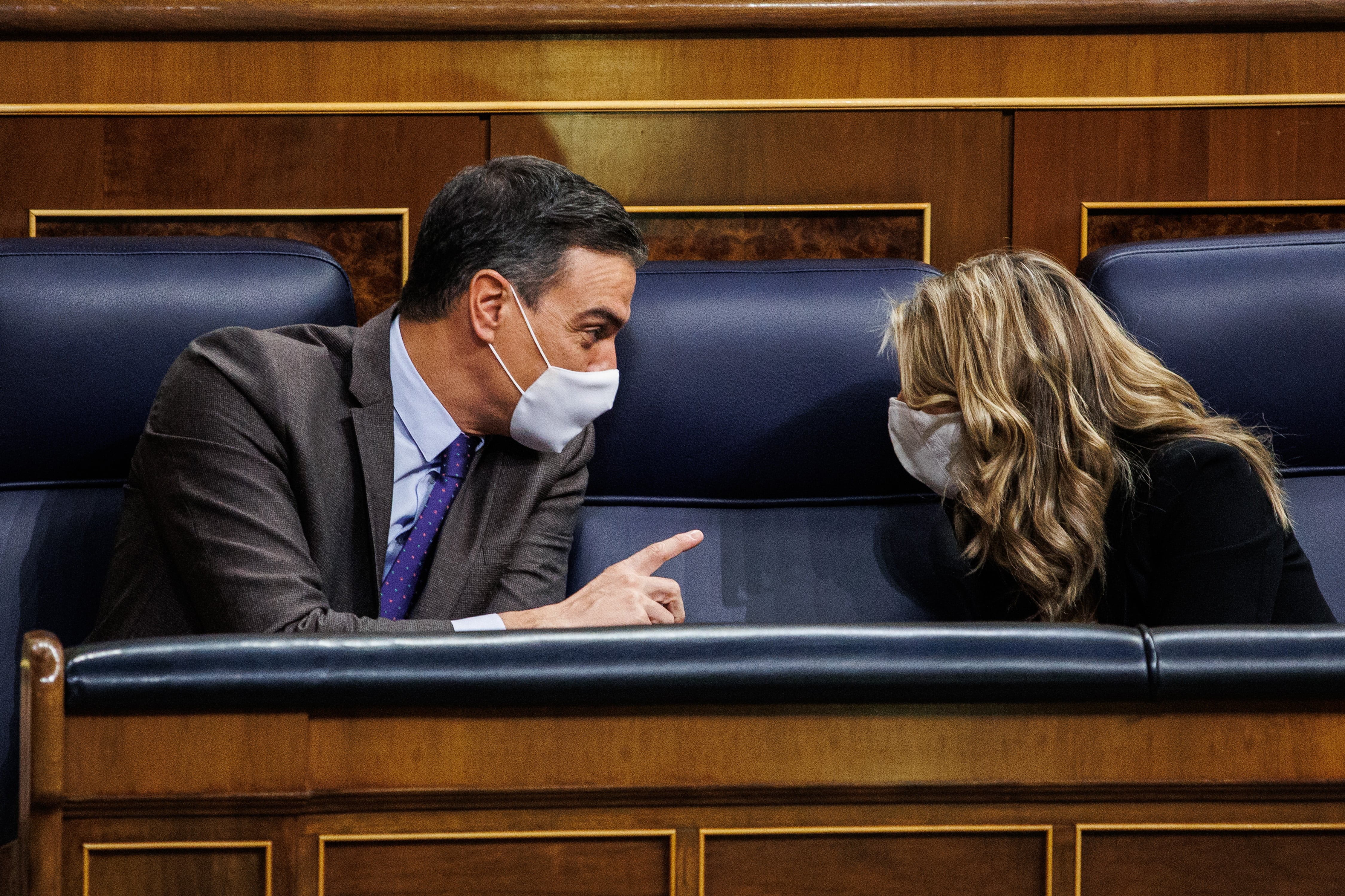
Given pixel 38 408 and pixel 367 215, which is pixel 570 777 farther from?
pixel 367 215

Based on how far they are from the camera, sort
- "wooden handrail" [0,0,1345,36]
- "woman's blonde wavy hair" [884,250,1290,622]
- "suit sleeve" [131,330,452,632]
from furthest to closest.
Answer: "wooden handrail" [0,0,1345,36] < "woman's blonde wavy hair" [884,250,1290,622] < "suit sleeve" [131,330,452,632]

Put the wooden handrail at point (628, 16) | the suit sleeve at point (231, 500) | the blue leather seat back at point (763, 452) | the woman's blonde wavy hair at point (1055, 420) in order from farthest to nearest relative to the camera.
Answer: the wooden handrail at point (628, 16), the blue leather seat back at point (763, 452), the woman's blonde wavy hair at point (1055, 420), the suit sleeve at point (231, 500)

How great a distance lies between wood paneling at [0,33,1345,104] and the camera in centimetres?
179

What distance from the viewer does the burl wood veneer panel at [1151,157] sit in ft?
5.99

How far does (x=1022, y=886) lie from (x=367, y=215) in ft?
4.63

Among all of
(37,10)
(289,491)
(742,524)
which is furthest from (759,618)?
(37,10)

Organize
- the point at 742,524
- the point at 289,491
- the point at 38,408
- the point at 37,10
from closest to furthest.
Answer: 1. the point at 289,491
2. the point at 38,408
3. the point at 742,524
4. the point at 37,10

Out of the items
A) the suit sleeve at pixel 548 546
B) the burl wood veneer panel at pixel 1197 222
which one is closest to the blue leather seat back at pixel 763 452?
the suit sleeve at pixel 548 546

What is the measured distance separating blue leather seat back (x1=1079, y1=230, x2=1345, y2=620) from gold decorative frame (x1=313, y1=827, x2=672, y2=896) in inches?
42.8

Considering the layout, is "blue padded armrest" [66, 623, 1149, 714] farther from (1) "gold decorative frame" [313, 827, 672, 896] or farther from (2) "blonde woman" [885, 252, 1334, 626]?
(2) "blonde woman" [885, 252, 1334, 626]

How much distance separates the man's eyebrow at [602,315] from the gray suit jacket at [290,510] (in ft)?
0.64

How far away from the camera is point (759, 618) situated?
153cm

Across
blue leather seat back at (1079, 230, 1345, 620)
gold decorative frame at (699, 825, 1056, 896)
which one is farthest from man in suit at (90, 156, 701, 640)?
blue leather seat back at (1079, 230, 1345, 620)

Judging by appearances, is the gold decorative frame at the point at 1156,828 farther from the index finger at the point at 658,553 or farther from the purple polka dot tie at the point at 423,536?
the purple polka dot tie at the point at 423,536
